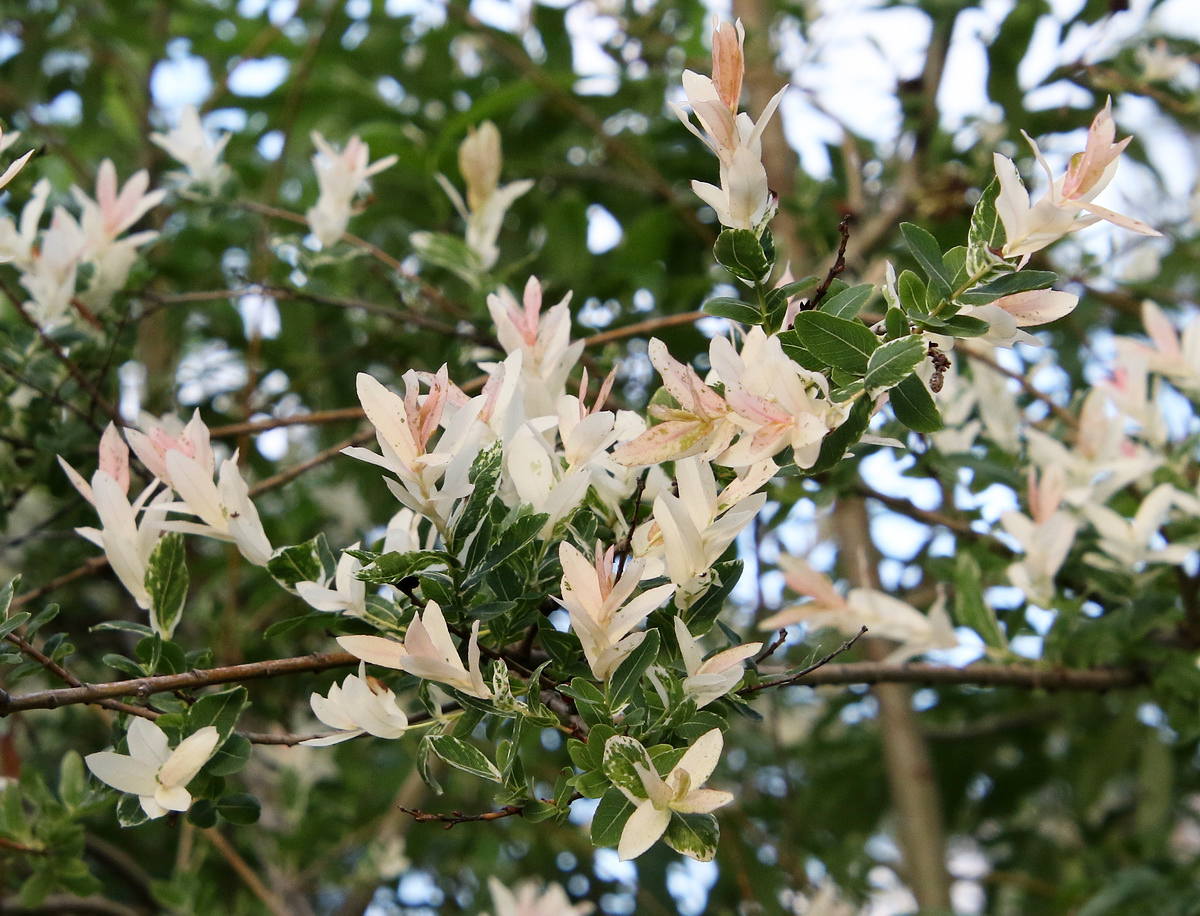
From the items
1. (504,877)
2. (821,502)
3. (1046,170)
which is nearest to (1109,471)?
(821,502)

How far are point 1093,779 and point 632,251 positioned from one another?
89 centimetres

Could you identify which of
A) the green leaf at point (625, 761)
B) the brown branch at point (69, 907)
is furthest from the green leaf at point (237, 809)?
the brown branch at point (69, 907)

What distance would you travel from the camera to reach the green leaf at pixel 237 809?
0.60 metres

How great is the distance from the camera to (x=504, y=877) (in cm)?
166

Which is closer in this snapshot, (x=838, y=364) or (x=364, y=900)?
(x=838, y=364)

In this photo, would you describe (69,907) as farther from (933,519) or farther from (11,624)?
(933,519)

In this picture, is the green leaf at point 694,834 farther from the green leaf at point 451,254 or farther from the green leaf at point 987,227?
the green leaf at point 451,254

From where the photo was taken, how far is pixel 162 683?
1.75ft

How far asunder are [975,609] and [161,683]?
0.58 meters

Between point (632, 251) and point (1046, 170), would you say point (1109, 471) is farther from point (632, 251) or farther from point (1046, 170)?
point (632, 251)

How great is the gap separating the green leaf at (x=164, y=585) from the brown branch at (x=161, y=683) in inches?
2.0

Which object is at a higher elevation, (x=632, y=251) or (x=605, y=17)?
(x=605, y=17)

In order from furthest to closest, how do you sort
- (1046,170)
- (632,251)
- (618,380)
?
1. (632,251)
2. (618,380)
3. (1046,170)

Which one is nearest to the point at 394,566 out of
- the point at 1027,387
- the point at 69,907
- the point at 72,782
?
the point at 72,782
